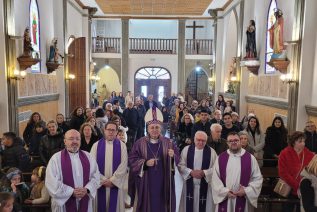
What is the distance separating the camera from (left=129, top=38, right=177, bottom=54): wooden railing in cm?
2191

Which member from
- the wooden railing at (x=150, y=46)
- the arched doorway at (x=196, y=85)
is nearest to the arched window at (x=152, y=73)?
the wooden railing at (x=150, y=46)

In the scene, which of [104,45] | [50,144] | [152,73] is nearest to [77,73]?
[104,45]

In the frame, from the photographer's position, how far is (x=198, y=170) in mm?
4734

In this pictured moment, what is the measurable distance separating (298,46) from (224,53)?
8.46 m

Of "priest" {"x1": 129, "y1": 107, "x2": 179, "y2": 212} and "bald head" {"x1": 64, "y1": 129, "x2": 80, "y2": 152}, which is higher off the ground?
"bald head" {"x1": 64, "y1": 129, "x2": 80, "y2": 152}

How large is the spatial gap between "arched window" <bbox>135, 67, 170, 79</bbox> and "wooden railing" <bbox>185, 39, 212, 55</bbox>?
2130mm

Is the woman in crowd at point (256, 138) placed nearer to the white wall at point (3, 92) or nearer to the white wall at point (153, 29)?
the white wall at point (3, 92)

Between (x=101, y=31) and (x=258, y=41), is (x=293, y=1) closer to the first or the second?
(x=258, y=41)

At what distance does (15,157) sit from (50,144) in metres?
0.65

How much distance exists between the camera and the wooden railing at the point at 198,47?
71.4ft

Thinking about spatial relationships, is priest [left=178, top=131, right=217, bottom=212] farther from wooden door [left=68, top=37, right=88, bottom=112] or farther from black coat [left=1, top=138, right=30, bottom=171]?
wooden door [left=68, top=37, right=88, bottom=112]

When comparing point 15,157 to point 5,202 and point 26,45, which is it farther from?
point 26,45

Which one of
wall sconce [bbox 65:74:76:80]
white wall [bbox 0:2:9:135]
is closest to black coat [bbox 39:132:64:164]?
white wall [bbox 0:2:9:135]

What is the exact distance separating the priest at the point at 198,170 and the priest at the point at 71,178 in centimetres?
133
